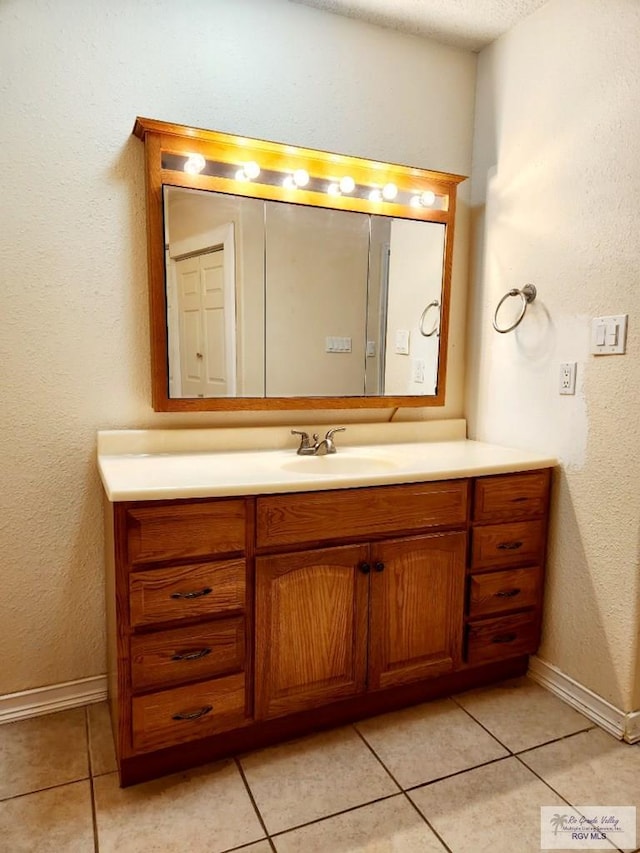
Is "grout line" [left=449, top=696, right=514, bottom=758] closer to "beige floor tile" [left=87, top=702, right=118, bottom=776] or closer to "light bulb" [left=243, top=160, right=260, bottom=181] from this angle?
"beige floor tile" [left=87, top=702, right=118, bottom=776]

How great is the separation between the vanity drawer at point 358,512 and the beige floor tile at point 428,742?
2.05 feet

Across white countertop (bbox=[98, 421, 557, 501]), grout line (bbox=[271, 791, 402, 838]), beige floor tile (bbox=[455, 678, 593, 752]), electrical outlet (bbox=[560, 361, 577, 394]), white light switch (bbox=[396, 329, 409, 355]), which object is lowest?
beige floor tile (bbox=[455, 678, 593, 752])

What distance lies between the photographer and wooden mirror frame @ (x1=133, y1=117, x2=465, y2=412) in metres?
1.71

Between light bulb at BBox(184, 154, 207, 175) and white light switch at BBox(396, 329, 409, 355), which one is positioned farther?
white light switch at BBox(396, 329, 409, 355)

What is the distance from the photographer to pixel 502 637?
191 centimetres

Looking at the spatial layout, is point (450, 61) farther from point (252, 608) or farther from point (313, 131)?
point (252, 608)

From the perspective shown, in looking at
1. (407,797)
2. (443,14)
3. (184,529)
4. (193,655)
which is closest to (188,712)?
(193,655)

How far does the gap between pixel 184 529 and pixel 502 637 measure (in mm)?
1194

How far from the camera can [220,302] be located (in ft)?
6.07

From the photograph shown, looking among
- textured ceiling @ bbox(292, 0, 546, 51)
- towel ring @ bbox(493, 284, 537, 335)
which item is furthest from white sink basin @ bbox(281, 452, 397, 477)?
textured ceiling @ bbox(292, 0, 546, 51)

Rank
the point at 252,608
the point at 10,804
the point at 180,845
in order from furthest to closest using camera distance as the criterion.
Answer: the point at 252,608, the point at 10,804, the point at 180,845

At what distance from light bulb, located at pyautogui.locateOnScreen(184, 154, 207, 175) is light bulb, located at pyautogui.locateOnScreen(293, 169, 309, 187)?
0.32 m

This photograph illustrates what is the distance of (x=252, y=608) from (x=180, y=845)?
0.55m

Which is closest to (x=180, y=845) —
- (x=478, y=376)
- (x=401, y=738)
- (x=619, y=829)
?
(x=401, y=738)
